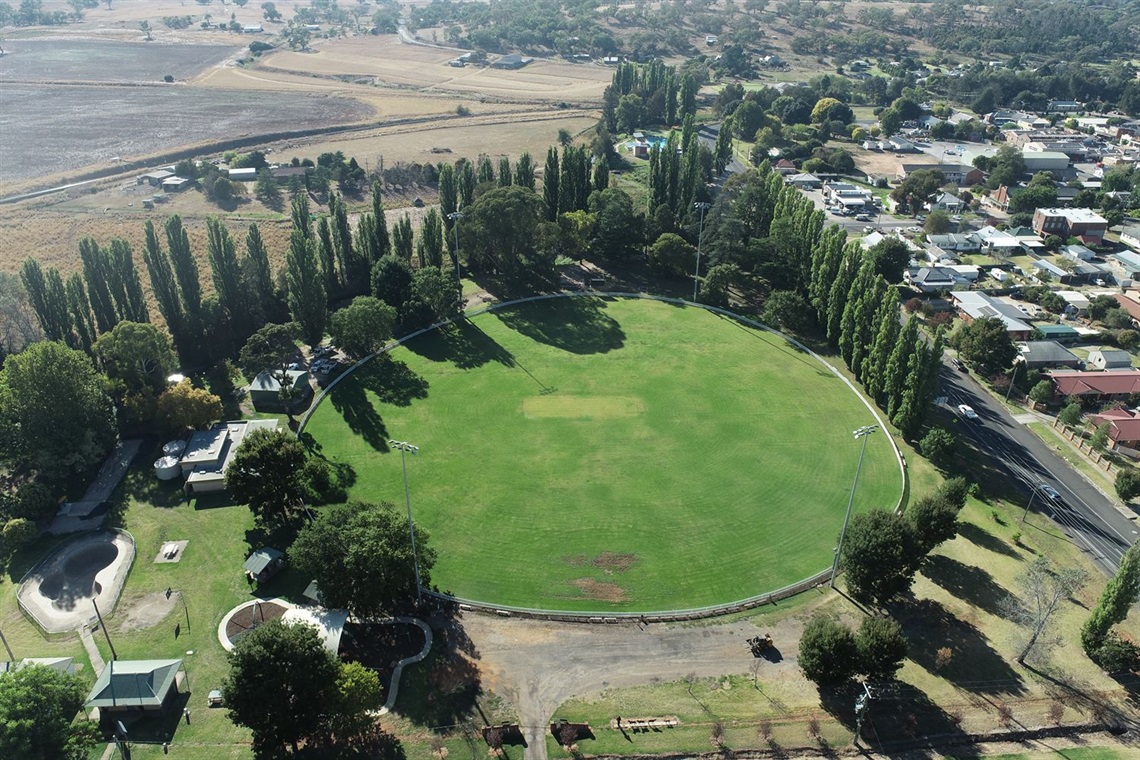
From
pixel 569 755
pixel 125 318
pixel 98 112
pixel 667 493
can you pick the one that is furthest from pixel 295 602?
pixel 98 112

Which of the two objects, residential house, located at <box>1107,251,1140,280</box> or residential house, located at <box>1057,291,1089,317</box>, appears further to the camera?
residential house, located at <box>1107,251,1140,280</box>

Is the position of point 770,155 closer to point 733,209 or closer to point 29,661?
point 733,209

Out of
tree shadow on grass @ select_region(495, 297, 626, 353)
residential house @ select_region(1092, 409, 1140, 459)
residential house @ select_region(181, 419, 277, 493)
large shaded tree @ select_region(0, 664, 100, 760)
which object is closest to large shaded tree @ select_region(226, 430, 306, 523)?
residential house @ select_region(181, 419, 277, 493)

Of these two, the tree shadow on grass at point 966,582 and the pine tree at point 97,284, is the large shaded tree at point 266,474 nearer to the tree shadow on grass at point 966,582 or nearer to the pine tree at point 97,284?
the pine tree at point 97,284

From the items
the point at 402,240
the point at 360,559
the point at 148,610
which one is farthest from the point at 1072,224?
the point at 148,610

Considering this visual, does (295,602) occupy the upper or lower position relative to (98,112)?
lower

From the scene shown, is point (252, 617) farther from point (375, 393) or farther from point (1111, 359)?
point (1111, 359)

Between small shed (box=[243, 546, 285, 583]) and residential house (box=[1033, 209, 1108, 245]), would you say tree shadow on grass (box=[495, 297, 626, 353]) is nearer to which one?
small shed (box=[243, 546, 285, 583])
